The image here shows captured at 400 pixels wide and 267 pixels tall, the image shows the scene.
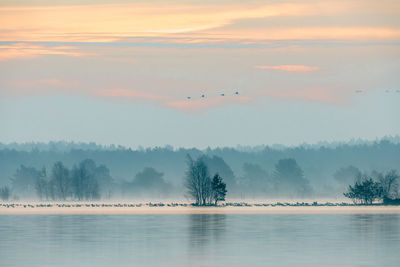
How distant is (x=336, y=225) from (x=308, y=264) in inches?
1492

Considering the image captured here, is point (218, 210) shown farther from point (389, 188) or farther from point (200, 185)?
point (389, 188)

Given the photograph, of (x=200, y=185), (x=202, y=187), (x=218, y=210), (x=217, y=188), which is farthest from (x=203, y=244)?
(x=202, y=187)

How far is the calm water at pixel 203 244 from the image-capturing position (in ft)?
193

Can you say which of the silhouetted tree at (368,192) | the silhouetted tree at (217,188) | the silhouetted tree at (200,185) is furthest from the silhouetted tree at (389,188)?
the silhouetted tree at (200,185)

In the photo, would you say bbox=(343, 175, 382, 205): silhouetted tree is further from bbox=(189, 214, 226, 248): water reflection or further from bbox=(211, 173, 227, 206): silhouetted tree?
bbox=(189, 214, 226, 248): water reflection

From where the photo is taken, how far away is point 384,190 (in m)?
166

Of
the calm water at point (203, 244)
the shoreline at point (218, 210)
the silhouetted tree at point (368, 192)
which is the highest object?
the silhouetted tree at point (368, 192)

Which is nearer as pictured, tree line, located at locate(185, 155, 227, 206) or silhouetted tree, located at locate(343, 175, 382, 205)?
silhouetted tree, located at locate(343, 175, 382, 205)

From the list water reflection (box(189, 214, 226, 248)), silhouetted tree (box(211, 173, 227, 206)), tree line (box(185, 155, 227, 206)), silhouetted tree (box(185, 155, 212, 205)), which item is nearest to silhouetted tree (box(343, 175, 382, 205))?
silhouetted tree (box(211, 173, 227, 206))

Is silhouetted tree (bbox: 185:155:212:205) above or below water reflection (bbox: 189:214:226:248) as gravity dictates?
above

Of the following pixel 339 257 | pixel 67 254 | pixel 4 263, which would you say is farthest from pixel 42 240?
pixel 339 257

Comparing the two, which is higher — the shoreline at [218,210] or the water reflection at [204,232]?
the shoreline at [218,210]

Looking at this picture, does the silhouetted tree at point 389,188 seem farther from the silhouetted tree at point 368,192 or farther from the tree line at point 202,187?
the tree line at point 202,187

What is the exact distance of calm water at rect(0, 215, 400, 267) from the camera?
5869 centimetres
